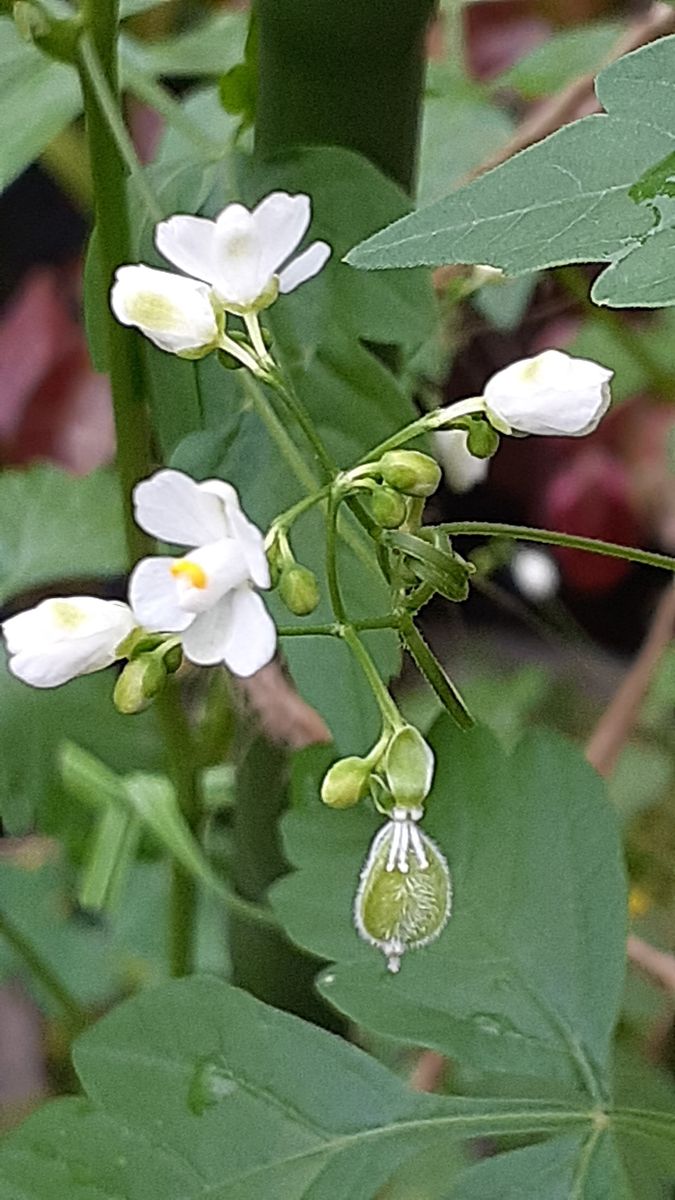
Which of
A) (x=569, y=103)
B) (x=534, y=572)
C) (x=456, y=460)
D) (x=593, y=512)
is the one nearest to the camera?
(x=456, y=460)

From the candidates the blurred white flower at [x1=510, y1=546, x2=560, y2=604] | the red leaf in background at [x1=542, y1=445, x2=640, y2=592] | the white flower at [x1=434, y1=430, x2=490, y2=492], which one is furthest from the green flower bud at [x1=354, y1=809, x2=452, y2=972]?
the red leaf in background at [x1=542, y1=445, x2=640, y2=592]

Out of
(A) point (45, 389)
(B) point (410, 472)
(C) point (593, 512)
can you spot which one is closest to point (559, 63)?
(B) point (410, 472)

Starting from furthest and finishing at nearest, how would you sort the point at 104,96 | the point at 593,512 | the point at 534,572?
the point at 593,512 < the point at 534,572 < the point at 104,96

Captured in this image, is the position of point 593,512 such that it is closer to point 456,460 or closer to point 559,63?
point 559,63

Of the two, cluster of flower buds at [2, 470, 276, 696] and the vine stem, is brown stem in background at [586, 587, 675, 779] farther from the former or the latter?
cluster of flower buds at [2, 470, 276, 696]

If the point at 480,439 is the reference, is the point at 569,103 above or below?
below

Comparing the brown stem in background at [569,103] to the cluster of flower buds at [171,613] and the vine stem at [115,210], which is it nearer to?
the vine stem at [115,210]

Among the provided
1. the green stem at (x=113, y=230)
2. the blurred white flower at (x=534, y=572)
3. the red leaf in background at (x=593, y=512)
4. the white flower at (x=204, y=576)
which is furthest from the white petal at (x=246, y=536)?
the red leaf in background at (x=593, y=512)

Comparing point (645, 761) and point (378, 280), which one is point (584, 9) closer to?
point (645, 761)

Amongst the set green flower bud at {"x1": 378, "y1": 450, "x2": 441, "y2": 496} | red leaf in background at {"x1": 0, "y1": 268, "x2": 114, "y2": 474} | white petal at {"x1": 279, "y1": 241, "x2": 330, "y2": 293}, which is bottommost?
red leaf in background at {"x1": 0, "y1": 268, "x2": 114, "y2": 474}
